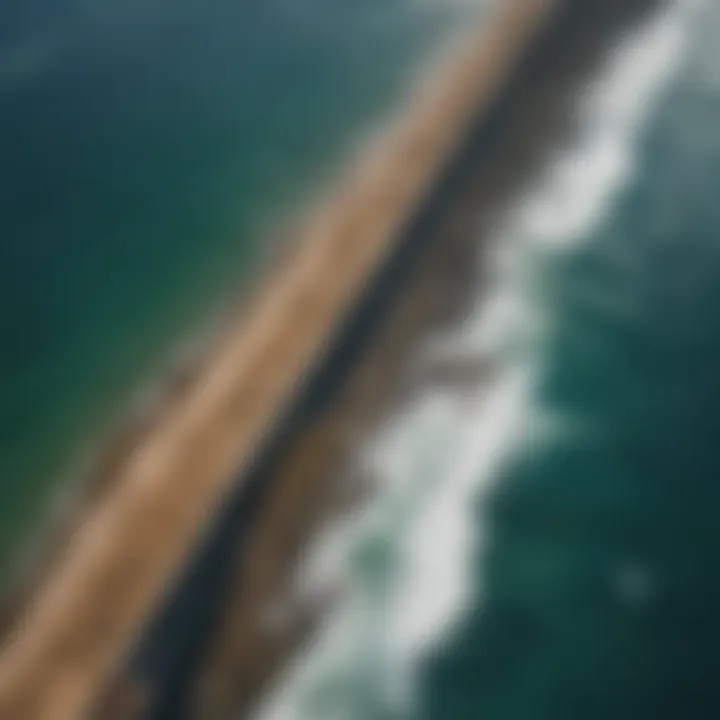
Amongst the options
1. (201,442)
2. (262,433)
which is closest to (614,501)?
(262,433)

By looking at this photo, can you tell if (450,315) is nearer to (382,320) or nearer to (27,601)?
(382,320)

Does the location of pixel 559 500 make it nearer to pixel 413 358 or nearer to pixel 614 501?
pixel 614 501

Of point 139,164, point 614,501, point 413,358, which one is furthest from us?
point 139,164

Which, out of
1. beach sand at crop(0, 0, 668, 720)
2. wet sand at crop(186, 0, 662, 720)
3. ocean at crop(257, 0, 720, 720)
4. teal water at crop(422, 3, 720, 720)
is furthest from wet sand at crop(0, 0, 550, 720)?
teal water at crop(422, 3, 720, 720)

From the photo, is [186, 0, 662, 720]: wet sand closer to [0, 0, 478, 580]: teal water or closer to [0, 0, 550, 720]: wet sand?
[0, 0, 550, 720]: wet sand

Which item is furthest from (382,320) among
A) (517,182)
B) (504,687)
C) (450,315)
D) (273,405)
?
(504,687)

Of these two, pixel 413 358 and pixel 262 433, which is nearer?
pixel 262 433

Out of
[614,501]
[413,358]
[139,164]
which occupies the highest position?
[139,164]
